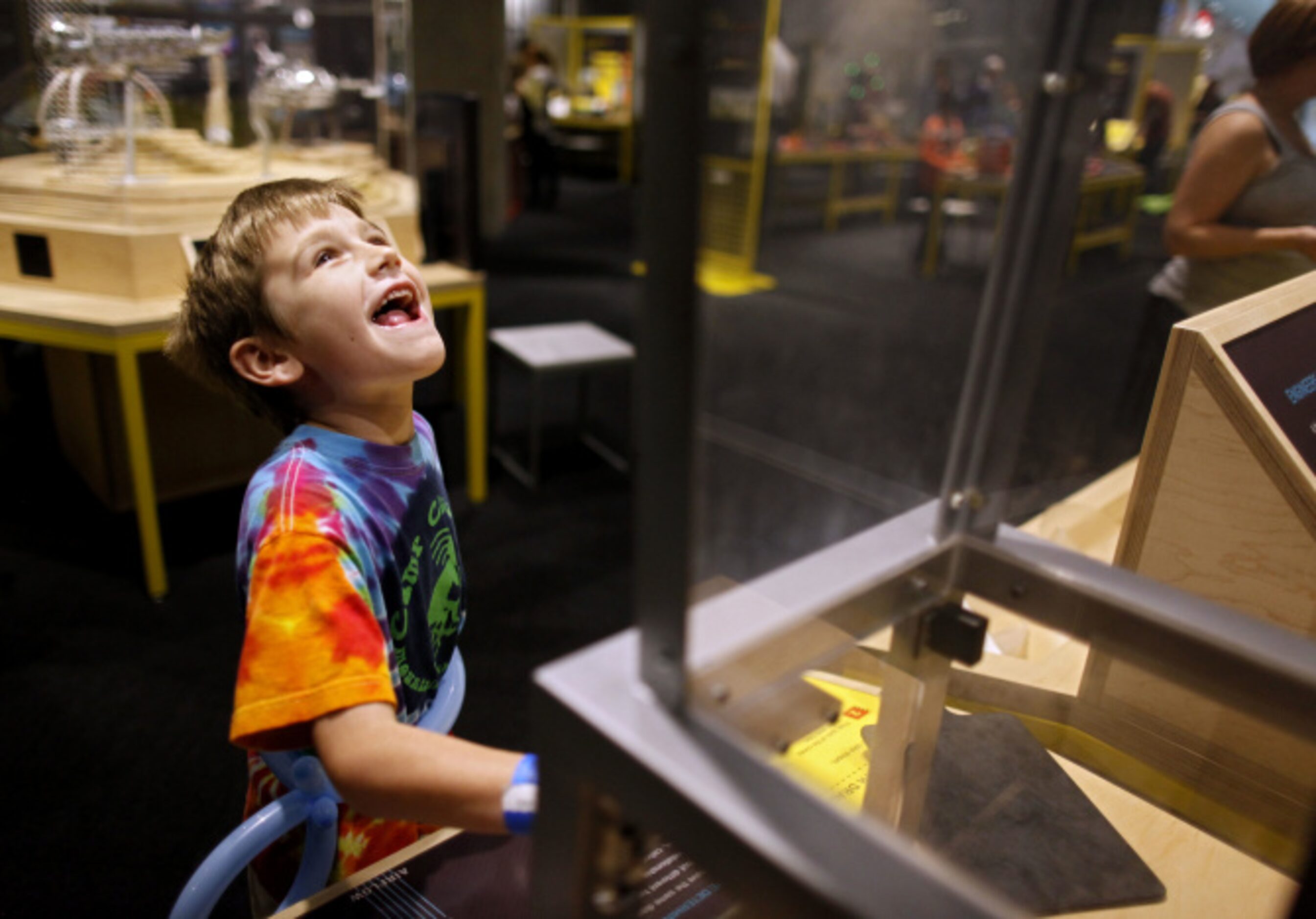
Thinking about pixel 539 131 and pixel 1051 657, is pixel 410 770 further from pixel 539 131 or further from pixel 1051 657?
pixel 539 131

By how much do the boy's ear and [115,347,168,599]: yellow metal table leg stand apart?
1315mm

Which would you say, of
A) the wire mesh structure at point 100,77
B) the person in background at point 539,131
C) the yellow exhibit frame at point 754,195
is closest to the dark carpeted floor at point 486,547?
the wire mesh structure at point 100,77

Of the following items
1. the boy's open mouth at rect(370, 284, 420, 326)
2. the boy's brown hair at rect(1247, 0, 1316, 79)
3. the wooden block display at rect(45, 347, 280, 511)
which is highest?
the boy's brown hair at rect(1247, 0, 1316, 79)

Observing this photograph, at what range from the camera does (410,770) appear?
2.02ft

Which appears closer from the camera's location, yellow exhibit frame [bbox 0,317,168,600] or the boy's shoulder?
the boy's shoulder

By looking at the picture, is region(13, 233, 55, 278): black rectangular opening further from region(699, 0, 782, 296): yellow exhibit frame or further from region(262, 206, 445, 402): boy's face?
region(699, 0, 782, 296): yellow exhibit frame

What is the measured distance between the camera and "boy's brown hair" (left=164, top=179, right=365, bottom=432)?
2.70 feet

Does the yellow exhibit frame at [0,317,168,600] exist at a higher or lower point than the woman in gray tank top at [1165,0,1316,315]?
lower

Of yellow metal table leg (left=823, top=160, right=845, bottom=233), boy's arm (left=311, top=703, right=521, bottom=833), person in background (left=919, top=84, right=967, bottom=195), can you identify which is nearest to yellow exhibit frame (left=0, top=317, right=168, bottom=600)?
boy's arm (left=311, top=703, right=521, bottom=833)

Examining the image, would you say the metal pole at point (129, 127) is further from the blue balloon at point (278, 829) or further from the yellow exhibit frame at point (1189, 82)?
the yellow exhibit frame at point (1189, 82)

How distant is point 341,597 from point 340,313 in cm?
25

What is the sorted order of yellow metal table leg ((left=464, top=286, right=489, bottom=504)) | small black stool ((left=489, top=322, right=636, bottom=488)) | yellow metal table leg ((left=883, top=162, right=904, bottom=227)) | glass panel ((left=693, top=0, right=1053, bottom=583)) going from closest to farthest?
yellow metal table leg ((left=464, top=286, right=489, bottom=504)), small black stool ((left=489, top=322, right=636, bottom=488)), glass panel ((left=693, top=0, right=1053, bottom=583)), yellow metal table leg ((left=883, top=162, right=904, bottom=227))

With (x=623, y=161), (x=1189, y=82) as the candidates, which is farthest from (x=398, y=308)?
(x=623, y=161)

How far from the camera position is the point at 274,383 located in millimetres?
828
